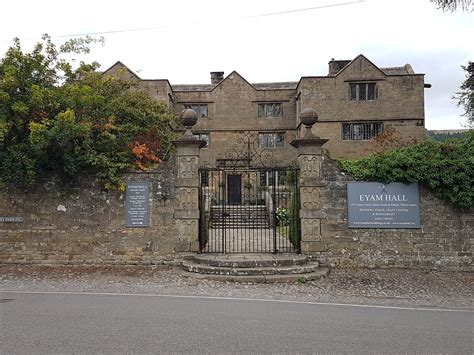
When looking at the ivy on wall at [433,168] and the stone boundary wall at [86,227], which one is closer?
the ivy on wall at [433,168]

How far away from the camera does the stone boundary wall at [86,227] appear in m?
10.8

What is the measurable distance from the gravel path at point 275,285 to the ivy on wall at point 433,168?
2.16 metres

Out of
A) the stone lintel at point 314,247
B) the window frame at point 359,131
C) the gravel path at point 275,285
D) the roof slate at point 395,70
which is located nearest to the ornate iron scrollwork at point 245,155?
the window frame at point 359,131

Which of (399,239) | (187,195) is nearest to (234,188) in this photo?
(187,195)

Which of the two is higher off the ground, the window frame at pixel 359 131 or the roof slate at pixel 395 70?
the roof slate at pixel 395 70

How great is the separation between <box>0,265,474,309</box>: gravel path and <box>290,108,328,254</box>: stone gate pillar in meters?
1.01

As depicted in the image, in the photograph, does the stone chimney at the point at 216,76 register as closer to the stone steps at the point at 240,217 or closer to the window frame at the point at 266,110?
the window frame at the point at 266,110

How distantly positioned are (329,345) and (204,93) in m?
31.8

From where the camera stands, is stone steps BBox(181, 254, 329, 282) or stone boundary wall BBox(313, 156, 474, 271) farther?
stone boundary wall BBox(313, 156, 474, 271)

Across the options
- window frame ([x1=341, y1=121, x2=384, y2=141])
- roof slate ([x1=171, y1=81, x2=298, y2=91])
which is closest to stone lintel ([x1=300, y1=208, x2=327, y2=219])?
window frame ([x1=341, y1=121, x2=384, y2=141])

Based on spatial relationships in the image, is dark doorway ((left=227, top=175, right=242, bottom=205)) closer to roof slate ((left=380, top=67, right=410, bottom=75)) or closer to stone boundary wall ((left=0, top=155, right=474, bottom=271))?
roof slate ((left=380, top=67, right=410, bottom=75))

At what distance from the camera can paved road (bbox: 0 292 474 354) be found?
4656mm

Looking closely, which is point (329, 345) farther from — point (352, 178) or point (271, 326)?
point (352, 178)

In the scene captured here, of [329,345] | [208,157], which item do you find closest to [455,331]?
[329,345]
